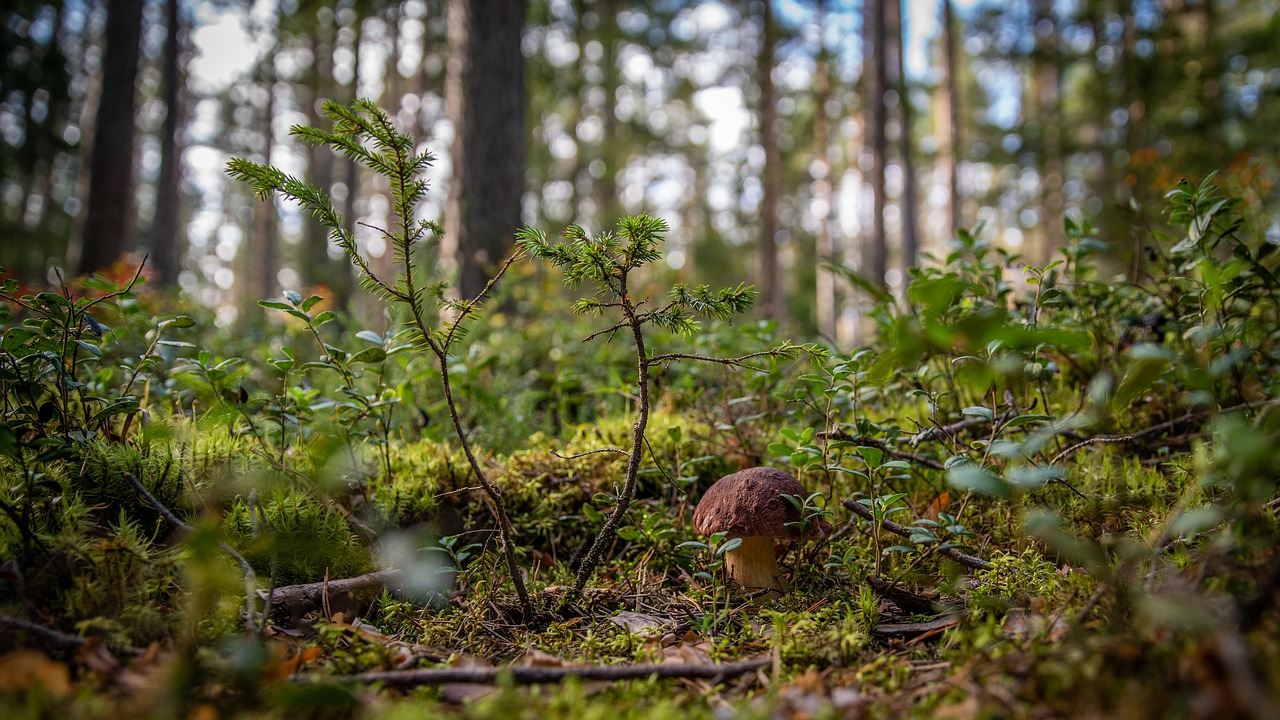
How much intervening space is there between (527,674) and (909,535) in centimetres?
121

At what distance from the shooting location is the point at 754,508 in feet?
6.16

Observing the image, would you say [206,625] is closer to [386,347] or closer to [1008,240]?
[386,347]

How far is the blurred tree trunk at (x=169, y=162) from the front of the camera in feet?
40.2

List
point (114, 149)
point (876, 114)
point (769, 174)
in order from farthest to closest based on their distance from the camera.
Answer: point (769, 174) → point (876, 114) → point (114, 149)

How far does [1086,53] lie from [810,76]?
22.8 feet

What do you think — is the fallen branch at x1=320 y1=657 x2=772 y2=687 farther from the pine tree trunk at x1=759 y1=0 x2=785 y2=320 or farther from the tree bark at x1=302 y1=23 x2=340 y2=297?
the tree bark at x1=302 y1=23 x2=340 y2=297

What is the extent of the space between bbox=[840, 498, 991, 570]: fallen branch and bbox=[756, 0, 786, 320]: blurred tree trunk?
1094cm

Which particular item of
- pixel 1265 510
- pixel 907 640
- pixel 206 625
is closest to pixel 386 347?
pixel 206 625

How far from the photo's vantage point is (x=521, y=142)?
6.28 metres

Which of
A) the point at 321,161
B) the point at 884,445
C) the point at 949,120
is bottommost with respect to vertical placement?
the point at 884,445

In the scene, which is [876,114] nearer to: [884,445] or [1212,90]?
[1212,90]

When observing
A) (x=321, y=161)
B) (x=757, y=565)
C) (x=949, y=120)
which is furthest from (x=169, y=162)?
(x=949, y=120)

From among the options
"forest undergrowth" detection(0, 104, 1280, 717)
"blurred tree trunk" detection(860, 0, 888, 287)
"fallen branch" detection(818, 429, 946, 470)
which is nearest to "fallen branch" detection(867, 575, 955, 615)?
"forest undergrowth" detection(0, 104, 1280, 717)

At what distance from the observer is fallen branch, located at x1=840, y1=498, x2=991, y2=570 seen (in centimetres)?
194
